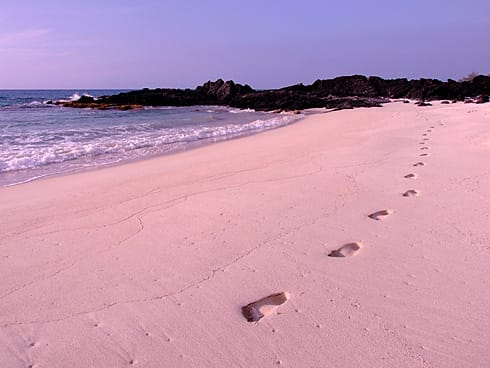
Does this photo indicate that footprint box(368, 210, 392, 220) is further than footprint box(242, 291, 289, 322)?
Yes

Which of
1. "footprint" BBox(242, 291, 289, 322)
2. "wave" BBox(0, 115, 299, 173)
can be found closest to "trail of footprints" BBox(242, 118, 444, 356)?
"footprint" BBox(242, 291, 289, 322)

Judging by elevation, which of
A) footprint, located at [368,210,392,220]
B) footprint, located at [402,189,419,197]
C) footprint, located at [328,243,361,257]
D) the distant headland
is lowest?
the distant headland

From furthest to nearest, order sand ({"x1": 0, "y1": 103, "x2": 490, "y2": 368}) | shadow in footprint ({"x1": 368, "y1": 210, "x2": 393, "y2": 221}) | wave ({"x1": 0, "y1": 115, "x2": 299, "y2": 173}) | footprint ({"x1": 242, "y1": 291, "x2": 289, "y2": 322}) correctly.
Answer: wave ({"x1": 0, "y1": 115, "x2": 299, "y2": 173}) < shadow in footprint ({"x1": 368, "y1": 210, "x2": 393, "y2": 221}) < footprint ({"x1": 242, "y1": 291, "x2": 289, "y2": 322}) < sand ({"x1": 0, "y1": 103, "x2": 490, "y2": 368})

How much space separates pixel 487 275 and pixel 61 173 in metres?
7.70

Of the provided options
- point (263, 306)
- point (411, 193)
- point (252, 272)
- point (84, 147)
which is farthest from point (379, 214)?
point (84, 147)

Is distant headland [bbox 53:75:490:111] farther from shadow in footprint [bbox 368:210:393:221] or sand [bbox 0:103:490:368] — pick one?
shadow in footprint [bbox 368:210:393:221]

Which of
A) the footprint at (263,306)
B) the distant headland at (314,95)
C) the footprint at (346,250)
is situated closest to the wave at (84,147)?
the footprint at (346,250)

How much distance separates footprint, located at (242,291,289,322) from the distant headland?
98.1 feet

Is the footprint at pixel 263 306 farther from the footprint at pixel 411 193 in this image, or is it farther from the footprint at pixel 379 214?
the footprint at pixel 411 193

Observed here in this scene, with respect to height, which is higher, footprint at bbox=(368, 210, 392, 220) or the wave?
footprint at bbox=(368, 210, 392, 220)

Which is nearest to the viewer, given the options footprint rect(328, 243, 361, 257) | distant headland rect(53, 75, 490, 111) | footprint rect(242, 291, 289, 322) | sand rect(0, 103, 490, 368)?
sand rect(0, 103, 490, 368)

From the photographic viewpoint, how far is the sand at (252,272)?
2590mm

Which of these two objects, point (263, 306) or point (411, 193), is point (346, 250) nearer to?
point (263, 306)

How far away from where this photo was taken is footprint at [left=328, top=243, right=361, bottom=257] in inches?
151
